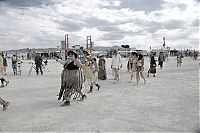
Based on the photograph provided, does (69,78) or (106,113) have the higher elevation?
(69,78)

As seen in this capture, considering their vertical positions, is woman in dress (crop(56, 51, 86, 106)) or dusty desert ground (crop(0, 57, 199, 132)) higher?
woman in dress (crop(56, 51, 86, 106))

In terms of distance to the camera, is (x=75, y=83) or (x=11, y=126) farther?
(x=75, y=83)

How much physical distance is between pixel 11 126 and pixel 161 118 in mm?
3312

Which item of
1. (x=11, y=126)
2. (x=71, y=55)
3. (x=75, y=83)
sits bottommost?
(x=11, y=126)

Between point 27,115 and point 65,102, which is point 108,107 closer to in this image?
point 65,102

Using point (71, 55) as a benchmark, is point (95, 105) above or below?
below

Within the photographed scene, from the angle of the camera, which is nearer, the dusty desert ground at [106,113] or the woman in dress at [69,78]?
the dusty desert ground at [106,113]

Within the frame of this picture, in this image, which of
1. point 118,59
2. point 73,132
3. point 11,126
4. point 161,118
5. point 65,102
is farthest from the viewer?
point 118,59

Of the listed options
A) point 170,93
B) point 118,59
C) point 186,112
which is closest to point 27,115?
point 186,112

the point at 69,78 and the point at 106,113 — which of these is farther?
the point at 69,78

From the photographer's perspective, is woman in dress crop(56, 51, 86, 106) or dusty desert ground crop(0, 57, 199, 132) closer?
dusty desert ground crop(0, 57, 199, 132)

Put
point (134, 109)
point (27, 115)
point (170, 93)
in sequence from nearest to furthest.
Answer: point (27, 115), point (134, 109), point (170, 93)

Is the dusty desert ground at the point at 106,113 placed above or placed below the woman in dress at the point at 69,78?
below

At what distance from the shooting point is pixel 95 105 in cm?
851
